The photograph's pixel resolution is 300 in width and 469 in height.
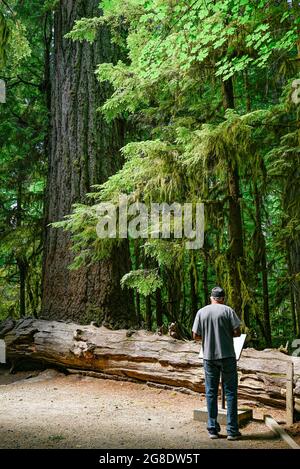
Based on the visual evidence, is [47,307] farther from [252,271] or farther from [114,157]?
[252,271]

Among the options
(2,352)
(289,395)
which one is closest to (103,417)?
(289,395)

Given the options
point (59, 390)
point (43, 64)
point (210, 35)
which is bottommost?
point (59, 390)

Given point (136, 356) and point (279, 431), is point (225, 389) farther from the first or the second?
point (136, 356)

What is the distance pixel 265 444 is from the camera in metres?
5.13

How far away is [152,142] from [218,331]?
9.46 feet

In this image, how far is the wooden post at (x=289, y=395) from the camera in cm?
582

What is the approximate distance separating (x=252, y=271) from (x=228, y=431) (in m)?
2.86

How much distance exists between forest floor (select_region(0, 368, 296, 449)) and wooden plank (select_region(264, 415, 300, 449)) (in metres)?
0.06

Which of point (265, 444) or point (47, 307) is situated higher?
point (47, 307)

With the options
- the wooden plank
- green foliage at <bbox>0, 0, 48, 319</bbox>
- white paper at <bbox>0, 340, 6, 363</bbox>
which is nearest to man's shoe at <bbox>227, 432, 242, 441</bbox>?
the wooden plank

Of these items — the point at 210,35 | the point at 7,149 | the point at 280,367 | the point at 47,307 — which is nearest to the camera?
the point at 280,367

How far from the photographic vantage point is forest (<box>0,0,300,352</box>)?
6812 mm

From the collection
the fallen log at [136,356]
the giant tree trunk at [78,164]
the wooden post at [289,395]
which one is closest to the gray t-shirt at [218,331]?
the wooden post at [289,395]

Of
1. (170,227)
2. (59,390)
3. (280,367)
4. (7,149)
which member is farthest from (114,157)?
(280,367)
